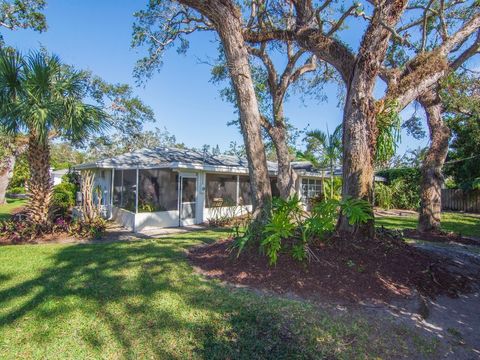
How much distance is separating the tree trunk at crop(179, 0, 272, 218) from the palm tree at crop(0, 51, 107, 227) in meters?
5.30

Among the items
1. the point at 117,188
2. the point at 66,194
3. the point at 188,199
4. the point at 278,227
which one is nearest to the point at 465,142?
the point at 188,199

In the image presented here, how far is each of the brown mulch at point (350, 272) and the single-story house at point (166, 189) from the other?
6.87m

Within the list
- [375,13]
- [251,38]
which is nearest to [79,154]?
[251,38]

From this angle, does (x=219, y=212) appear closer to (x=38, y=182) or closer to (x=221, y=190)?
(x=221, y=190)

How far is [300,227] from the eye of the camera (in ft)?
17.4

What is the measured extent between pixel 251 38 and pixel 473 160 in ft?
60.8

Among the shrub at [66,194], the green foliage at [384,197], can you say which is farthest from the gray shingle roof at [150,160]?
the green foliage at [384,197]

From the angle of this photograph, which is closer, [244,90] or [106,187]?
[244,90]

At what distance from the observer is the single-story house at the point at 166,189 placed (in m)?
11.9

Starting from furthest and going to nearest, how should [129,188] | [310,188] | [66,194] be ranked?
[310,188] → [66,194] → [129,188]

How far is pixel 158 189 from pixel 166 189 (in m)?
0.34

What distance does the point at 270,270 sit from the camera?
4836 mm

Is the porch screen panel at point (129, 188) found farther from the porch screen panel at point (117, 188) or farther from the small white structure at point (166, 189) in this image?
the porch screen panel at point (117, 188)

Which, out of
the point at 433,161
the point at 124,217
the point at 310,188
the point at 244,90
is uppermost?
the point at 244,90
